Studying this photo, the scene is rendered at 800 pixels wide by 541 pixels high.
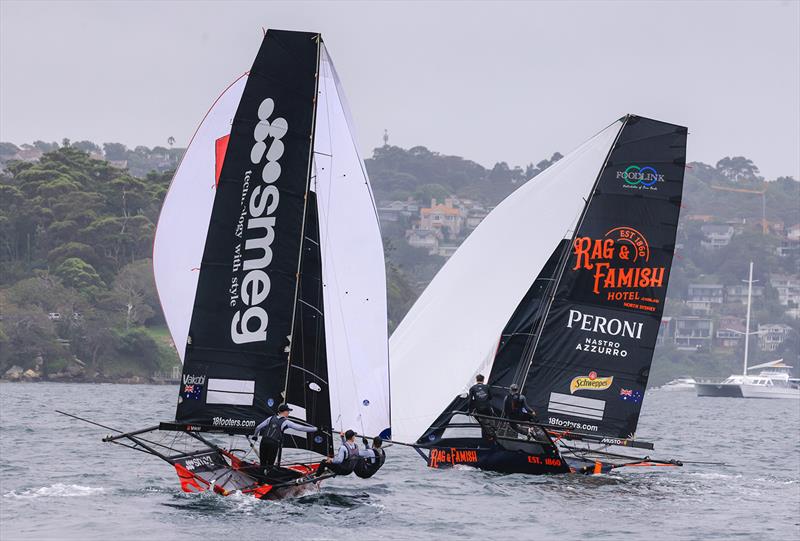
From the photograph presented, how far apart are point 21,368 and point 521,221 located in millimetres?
62947

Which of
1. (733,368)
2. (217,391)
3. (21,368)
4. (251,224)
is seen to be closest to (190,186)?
(251,224)

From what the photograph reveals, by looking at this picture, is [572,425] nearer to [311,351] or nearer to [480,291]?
[480,291]

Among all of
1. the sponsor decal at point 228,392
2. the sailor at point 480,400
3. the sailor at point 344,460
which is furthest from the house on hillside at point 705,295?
the sponsor decal at point 228,392

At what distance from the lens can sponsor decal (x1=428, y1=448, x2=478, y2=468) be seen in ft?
86.1

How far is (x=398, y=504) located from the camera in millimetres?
22766

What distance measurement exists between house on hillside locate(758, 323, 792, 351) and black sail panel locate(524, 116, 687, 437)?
150 m

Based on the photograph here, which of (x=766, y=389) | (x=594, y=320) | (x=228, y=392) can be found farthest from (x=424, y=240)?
(x=228, y=392)

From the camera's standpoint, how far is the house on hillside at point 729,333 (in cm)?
17138

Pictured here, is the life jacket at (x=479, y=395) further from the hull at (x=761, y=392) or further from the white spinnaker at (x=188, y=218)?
the hull at (x=761, y=392)

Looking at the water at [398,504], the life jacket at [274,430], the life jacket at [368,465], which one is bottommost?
the water at [398,504]

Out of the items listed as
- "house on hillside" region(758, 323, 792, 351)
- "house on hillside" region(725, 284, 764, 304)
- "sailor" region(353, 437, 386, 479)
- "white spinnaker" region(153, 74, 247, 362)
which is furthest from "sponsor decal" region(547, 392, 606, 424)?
"house on hillside" region(725, 284, 764, 304)

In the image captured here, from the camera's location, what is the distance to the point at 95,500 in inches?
852

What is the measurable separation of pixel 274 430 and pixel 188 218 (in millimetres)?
3825

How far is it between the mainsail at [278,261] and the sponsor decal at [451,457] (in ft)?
13.9
